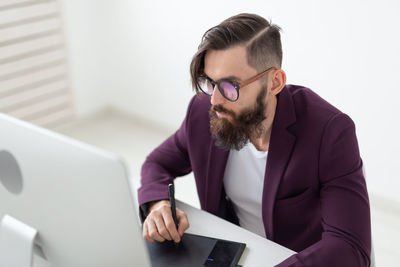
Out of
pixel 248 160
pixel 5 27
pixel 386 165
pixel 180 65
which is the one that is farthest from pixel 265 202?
pixel 5 27

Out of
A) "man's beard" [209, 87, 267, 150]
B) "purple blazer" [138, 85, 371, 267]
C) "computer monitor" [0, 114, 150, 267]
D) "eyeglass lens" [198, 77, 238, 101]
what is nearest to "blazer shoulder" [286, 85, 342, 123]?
"purple blazer" [138, 85, 371, 267]

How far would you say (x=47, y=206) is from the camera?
3.24 feet

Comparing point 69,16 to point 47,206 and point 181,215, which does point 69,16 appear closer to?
point 181,215

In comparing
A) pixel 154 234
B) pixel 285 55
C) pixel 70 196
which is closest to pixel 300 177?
pixel 154 234

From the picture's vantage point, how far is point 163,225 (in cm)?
138

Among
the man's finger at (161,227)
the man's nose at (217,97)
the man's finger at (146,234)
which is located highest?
the man's nose at (217,97)

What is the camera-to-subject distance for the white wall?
8.38ft

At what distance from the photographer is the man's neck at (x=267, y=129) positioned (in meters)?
1.53

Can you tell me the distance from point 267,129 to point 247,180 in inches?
7.2

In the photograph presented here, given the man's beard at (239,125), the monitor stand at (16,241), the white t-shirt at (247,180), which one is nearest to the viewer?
the monitor stand at (16,241)

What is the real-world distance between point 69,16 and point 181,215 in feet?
8.22

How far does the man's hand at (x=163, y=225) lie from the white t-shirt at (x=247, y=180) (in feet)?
0.86

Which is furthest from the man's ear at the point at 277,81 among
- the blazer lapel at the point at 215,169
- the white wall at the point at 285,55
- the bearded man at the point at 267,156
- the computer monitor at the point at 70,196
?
the white wall at the point at 285,55

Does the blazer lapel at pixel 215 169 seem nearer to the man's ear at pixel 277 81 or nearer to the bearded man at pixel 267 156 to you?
the bearded man at pixel 267 156
